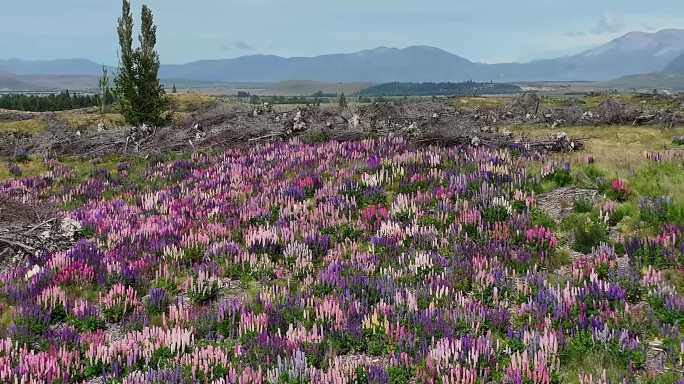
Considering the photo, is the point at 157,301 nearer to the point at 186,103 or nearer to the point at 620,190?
the point at 620,190

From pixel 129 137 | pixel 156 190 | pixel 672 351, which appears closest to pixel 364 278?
pixel 672 351

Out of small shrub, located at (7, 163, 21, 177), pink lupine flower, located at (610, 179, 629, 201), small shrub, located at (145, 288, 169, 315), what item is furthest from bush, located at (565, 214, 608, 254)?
small shrub, located at (7, 163, 21, 177)

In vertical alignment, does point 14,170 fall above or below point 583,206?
below

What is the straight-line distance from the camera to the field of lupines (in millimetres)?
5621

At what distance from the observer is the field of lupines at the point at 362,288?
5.62 m

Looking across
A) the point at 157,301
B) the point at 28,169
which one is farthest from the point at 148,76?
the point at 157,301

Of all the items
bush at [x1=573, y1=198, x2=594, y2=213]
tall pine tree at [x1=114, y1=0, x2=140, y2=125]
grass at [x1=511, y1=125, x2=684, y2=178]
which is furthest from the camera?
tall pine tree at [x1=114, y1=0, x2=140, y2=125]

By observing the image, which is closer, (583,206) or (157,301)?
(157,301)

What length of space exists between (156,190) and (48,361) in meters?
8.87

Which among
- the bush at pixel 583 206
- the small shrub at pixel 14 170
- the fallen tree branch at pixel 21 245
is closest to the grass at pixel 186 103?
the small shrub at pixel 14 170

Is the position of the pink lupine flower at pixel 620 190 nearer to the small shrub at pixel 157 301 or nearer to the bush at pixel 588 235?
the bush at pixel 588 235

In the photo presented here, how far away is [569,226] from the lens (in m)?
9.22

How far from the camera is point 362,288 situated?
7441 millimetres

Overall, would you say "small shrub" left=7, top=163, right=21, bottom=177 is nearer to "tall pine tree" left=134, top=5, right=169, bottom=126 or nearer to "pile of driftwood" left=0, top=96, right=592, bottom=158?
"pile of driftwood" left=0, top=96, right=592, bottom=158
